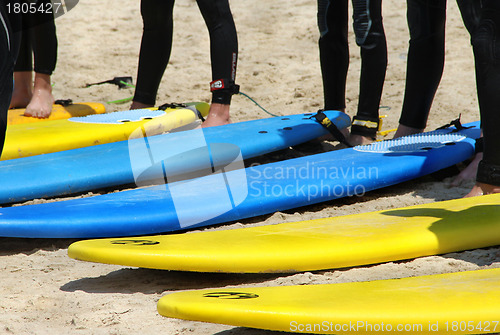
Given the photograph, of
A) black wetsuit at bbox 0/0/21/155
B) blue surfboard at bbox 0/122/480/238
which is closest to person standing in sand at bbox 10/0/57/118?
blue surfboard at bbox 0/122/480/238

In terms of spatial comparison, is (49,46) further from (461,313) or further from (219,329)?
(461,313)

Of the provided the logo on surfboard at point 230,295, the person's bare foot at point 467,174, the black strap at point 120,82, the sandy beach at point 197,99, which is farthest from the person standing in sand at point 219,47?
the logo on surfboard at point 230,295

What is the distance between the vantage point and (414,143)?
281 cm

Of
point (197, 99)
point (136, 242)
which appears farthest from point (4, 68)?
point (197, 99)

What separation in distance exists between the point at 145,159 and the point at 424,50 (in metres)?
1.36

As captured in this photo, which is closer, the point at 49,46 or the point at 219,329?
the point at 219,329

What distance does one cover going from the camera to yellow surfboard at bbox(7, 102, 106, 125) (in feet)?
11.3

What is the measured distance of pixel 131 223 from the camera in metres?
1.97

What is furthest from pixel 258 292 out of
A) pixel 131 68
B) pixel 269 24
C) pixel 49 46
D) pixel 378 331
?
pixel 269 24

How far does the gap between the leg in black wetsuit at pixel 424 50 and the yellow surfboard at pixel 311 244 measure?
1067mm

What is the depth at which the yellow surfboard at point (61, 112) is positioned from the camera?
3451mm

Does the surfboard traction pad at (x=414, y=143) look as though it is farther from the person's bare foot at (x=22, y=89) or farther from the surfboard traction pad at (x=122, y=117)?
the person's bare foot at (x=22, y=89)

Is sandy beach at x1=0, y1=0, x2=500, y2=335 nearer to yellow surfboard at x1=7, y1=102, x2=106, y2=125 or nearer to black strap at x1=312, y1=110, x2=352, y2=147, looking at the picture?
yellow surfboard at x1=7, y1=102, x2=106, y2=125

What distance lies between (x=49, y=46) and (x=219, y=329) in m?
2.65
